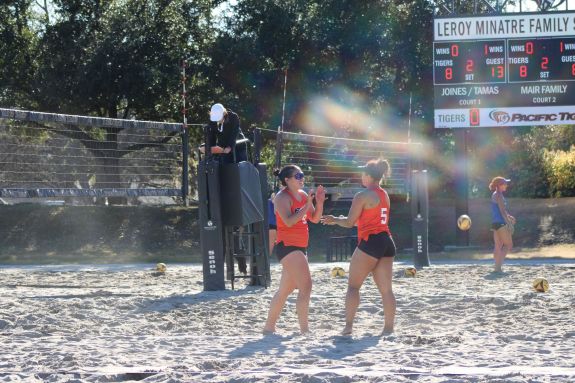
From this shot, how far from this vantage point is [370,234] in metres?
8.53

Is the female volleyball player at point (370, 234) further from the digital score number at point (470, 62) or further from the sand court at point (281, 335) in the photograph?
the digital score number at point (470, 62)

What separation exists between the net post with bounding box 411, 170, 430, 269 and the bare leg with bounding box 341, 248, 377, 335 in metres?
8.93

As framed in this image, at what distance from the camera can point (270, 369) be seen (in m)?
6.90

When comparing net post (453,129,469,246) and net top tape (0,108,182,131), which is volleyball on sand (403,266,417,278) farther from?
net post (453,129,469,246)

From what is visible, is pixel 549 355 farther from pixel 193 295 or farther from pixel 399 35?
pixel 399 35

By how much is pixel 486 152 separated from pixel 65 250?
44.9 ft

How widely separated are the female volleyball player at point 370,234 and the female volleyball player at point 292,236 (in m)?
0.24

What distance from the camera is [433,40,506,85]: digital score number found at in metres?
22.2

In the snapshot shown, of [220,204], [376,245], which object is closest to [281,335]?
[376,245]

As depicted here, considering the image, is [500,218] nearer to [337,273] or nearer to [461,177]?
[337,273]

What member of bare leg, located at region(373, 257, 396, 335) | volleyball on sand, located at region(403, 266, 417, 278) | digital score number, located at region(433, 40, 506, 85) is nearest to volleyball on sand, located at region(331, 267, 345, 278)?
volleyball on sand, located at region(403, 266, 417, 278)

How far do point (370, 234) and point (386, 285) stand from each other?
49 cm

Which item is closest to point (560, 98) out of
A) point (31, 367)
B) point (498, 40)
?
point (498, 40)

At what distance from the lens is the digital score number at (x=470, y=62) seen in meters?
22.2
